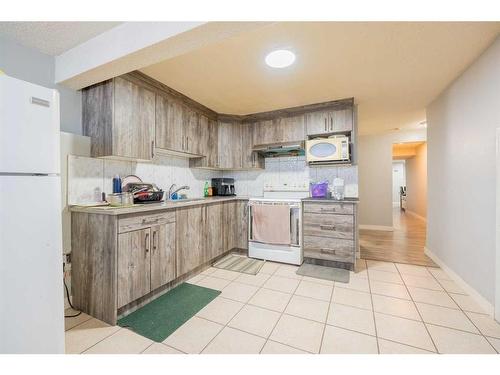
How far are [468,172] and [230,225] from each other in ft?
9.41

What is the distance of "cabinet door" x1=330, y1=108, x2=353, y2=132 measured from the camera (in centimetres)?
297

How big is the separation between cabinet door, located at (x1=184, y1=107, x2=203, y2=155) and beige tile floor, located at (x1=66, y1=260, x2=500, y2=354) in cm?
175

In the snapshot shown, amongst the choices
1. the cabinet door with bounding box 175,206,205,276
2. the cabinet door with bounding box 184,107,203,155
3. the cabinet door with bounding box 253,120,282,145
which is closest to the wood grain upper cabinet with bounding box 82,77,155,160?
the cabinet door with bounding box 184,107,203,155

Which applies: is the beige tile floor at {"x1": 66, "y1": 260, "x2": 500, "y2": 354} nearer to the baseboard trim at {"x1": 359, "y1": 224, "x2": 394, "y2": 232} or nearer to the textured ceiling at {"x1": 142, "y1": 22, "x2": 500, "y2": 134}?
the textured ceiling at {"x1": 142, "y1": 22, "x2": 500, "y2": 134}

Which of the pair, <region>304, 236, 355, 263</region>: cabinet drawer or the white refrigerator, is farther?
<region>304, 236, 355, 263</region>: cabinet drawer

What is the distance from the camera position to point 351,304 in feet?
6.48

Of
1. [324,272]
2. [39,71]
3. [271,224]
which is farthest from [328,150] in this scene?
[39,71]

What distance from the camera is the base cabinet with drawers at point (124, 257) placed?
1.71 metres

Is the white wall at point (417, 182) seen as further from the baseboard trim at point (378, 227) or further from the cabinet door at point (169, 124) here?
the cabinet door at point (169, 124)

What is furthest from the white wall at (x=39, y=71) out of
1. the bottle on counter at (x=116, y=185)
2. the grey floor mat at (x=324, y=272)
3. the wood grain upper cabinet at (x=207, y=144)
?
the grey floor mat at (x=324, y=272)

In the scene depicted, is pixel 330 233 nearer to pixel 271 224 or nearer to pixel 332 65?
pixel 271 224

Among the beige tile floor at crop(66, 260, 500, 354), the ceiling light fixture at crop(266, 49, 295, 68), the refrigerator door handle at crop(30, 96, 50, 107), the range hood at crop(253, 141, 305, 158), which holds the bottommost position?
the beige tile floor at crop(66, 260, 500, 354)
